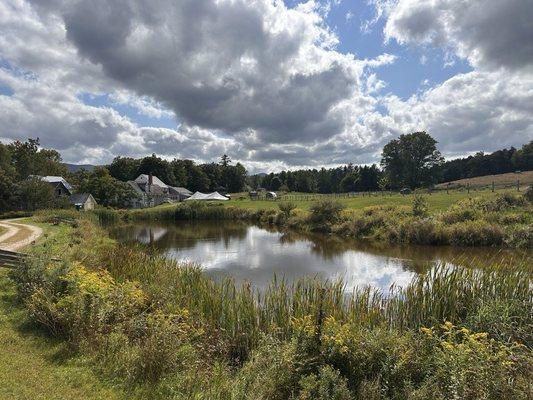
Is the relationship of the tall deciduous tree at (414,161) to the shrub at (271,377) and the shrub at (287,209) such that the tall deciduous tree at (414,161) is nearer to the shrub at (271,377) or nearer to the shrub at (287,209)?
the shrub at (287,209)

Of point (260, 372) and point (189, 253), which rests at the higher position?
point (260, 372)

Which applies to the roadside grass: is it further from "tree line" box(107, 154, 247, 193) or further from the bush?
"tree line" box(107, 154, 247, 193)

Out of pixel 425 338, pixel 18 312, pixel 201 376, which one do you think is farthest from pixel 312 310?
pixel 18 312

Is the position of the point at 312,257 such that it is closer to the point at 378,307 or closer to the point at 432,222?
the point at 432,222

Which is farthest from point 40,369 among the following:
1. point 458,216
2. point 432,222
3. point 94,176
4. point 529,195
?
point 94,176

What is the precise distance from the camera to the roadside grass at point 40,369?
628 centimetres

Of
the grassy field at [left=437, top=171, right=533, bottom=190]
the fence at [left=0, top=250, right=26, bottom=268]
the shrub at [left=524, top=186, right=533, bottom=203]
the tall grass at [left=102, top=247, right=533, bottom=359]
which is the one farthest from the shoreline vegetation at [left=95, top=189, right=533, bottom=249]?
the fence at [left=0, top=250, right=26, bottom=268]

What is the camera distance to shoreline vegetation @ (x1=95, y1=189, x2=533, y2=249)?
1080 inches

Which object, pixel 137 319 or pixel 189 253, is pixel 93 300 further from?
pixel 189 253

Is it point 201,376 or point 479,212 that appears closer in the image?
point 201,376

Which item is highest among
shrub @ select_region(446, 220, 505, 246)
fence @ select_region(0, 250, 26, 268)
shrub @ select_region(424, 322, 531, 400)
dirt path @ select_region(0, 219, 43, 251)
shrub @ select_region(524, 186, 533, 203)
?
shrub @ select_region(524, 186, 533, 203)

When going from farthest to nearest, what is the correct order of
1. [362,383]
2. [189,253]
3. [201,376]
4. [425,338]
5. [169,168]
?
[169,168], [189,253], [425,338], [201,376], [362,383]

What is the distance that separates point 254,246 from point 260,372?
25.3 metres

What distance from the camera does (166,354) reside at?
23.7 feet
